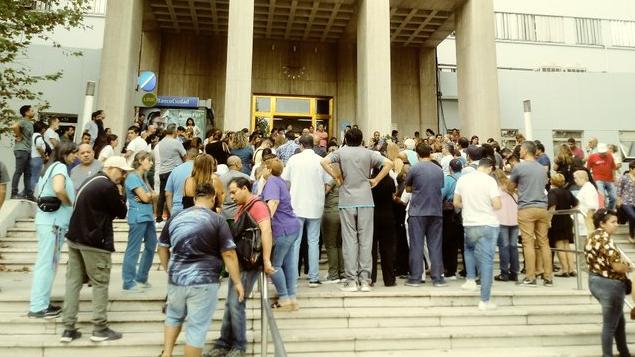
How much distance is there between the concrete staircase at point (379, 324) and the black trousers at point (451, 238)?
1147 mm

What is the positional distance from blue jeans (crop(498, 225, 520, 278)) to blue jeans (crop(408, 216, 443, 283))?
1443 millimetres

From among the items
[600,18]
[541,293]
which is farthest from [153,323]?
[600,18]

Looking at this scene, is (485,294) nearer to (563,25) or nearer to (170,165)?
(170,165)

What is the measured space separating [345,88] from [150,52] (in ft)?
32.6

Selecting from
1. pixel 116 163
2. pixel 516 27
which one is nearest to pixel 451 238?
pixel 116 163

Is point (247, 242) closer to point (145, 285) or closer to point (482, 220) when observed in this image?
point (145, 285)

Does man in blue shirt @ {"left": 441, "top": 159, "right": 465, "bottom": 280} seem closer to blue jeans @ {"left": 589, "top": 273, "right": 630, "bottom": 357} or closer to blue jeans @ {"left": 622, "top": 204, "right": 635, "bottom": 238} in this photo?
blue jeans @ {"left": 589, "top": 273, "right": 630, "bottom": 357}

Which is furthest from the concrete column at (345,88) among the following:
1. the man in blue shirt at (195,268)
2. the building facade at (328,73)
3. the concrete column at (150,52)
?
the man in blue shirt at (195,268)

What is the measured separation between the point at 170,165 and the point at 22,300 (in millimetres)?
3948

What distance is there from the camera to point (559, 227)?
24.7 feet

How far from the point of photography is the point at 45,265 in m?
4.76

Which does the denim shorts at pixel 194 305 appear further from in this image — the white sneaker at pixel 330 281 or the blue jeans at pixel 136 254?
the white sneaker at pixel 330 281

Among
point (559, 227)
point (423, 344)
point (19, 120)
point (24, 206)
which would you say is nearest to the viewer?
point (423, 344)

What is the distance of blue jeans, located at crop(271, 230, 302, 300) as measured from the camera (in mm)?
5015
